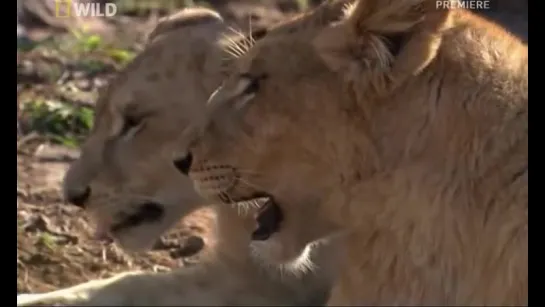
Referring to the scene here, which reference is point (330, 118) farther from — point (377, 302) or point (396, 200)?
point (377, 302)

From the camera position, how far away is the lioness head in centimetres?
359

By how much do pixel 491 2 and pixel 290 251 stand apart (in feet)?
4.55

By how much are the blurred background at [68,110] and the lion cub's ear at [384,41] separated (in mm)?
1232

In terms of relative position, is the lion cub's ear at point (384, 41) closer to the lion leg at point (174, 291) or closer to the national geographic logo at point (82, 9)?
the lion leg at point (174, 291)

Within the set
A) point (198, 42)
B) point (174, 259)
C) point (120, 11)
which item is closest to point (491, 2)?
point (198, 42)

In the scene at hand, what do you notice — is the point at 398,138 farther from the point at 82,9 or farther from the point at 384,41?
the point at 82,9

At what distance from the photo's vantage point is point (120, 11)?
Answer: 604 centimetres

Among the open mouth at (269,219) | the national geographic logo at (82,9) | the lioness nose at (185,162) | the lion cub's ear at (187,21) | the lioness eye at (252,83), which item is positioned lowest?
the open mouth at (269,219)

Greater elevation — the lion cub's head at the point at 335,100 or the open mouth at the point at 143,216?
the lion cub's head at the point at 335,100

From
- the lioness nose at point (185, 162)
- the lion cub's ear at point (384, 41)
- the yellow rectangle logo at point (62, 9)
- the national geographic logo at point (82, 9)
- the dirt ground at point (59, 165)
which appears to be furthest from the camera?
the yellow rectangle logo at point (62, 9)

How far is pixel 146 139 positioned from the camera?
11.8 ft

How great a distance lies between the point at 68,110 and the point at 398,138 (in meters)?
2.52

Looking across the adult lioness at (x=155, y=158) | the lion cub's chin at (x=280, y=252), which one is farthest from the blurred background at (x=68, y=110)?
the lion cub's chin at (x=280, y=252)

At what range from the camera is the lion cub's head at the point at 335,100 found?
272 centimetres
